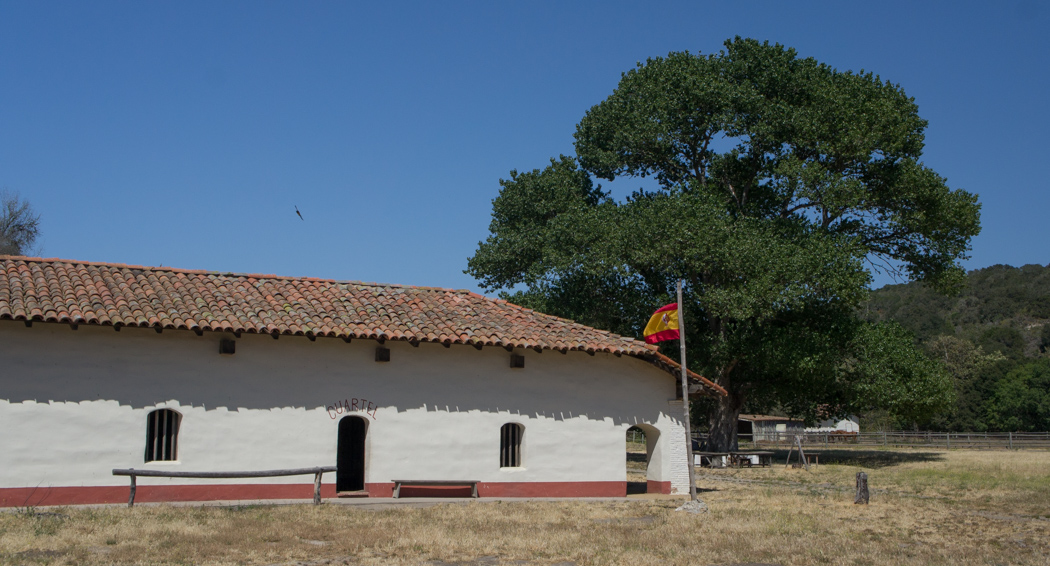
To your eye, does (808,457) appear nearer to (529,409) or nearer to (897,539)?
(529,409)

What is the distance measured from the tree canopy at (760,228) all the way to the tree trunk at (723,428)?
0.28ft

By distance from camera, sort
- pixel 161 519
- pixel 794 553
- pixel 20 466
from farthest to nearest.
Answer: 1. pixel 20 466
2. pixel 161 519
3. pixel 794 553

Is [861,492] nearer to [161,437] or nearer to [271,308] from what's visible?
[271,308]

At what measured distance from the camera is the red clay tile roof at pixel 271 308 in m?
16.6

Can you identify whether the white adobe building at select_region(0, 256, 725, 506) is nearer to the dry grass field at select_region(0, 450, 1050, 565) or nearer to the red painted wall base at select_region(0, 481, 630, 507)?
the red painted wall base at select_region(0, 481, 630, 507)

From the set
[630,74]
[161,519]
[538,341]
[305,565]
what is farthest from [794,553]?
[630,74]

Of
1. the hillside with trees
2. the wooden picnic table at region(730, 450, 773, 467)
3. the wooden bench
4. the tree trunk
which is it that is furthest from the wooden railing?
the hillside with trees

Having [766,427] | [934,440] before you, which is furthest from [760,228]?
[766,427]

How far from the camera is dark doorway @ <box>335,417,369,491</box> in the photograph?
822 inches

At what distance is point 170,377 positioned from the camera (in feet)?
56.0

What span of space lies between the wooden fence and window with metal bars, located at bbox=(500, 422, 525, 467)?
26509 mm

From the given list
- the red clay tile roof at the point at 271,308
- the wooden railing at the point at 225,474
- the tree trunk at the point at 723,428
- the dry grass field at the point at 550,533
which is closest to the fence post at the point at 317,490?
the wooden railing at the point at 225,474

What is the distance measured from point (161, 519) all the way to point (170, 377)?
13.4 ft

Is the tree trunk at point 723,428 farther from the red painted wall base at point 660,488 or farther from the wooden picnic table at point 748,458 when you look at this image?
the red painted wall base at point 660,488
